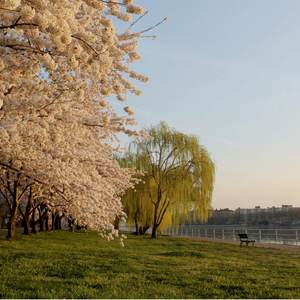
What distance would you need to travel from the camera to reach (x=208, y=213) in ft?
81.6

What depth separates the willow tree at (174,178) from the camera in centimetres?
2420

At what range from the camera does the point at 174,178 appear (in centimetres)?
2459

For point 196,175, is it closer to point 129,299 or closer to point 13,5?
point 129,299

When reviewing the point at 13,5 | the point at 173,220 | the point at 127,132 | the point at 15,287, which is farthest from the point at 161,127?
the point at 13,5

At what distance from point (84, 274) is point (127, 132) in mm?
3075

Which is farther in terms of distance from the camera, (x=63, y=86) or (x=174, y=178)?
(x=174, y=178)

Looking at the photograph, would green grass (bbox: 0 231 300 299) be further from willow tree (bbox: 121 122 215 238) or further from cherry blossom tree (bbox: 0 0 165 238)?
willow tree (bbox: 121 122 215 238)

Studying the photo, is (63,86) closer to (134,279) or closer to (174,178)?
(134,279)

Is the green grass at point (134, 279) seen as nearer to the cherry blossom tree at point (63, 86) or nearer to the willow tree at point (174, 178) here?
the cherry blossom tree at point (63, 86)

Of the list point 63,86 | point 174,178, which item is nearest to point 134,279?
point 63,86

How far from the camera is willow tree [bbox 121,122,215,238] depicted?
2420cm

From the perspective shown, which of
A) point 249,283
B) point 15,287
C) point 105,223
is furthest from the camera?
point 105,223

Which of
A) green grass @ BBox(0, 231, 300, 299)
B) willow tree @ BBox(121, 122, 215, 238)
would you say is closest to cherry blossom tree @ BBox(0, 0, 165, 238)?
green grass @ BBox(0, 231, 300, 299)

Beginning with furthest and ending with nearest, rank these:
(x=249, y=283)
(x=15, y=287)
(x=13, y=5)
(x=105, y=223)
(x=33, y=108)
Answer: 1. (x=105, y=223)
2. (x=249, y=283)
3. (x=33, y=108)
4. (x=15, y=287)
5. (x=13, y=5)
